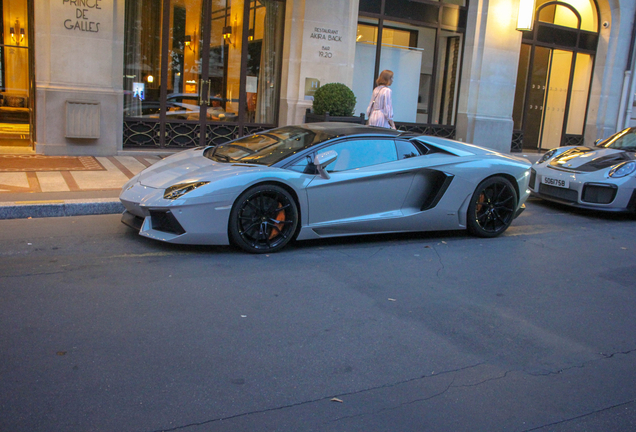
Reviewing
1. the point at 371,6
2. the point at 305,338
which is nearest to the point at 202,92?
the point at 371,6

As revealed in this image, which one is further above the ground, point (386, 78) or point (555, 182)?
point (386, 78)

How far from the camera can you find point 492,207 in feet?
22.8

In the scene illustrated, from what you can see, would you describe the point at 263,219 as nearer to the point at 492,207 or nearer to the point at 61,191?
the point at 492,207

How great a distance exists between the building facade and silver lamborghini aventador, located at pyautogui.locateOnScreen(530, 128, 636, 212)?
17.6 ft

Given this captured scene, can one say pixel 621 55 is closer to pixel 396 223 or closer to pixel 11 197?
pixel 396 223

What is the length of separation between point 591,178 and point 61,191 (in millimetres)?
7236

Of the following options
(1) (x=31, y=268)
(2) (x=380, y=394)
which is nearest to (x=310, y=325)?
(2) (x=380, y=394)

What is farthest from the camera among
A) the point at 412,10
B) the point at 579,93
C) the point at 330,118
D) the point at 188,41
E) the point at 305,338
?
the point at 579,93

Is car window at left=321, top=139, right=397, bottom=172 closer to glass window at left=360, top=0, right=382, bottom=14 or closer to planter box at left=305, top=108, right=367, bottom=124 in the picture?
planter box at left=305, top=108, right=367, bottom=124

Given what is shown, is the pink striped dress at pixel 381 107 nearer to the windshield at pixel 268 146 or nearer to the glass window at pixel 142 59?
the windshield at pixel 268 146

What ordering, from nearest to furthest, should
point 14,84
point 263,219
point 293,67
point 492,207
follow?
point 263,219 < point 492,207 < point 293,67 < point 14,84

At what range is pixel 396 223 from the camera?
6.28m

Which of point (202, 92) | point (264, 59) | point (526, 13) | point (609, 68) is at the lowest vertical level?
point (202, 92)

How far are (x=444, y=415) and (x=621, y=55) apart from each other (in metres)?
17.0
